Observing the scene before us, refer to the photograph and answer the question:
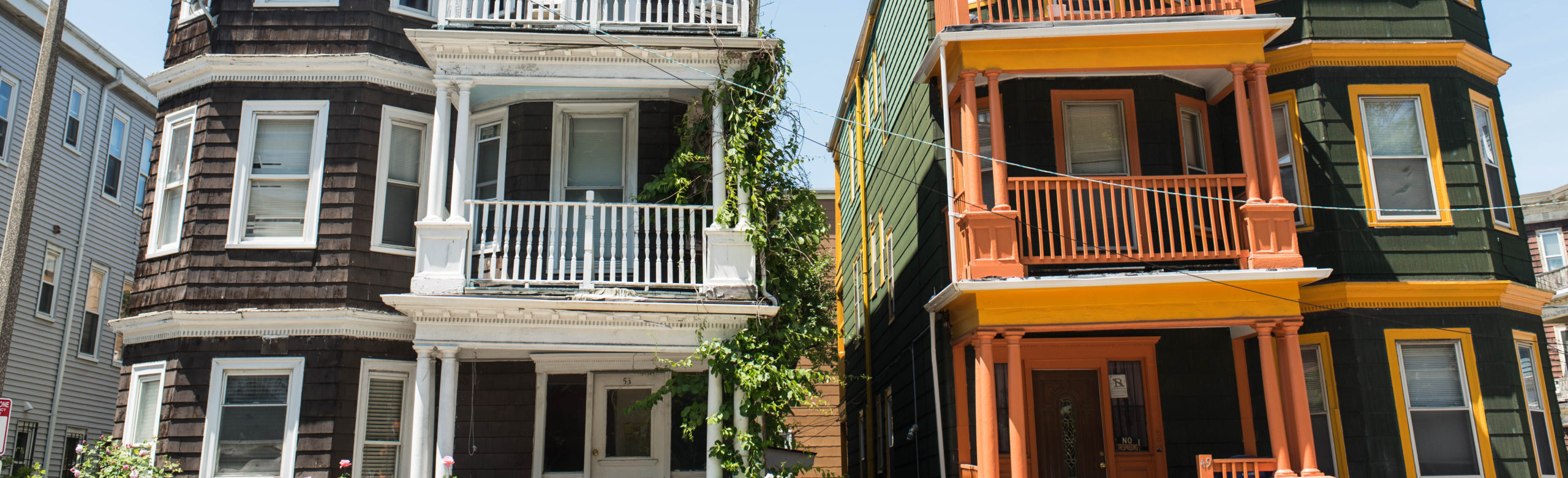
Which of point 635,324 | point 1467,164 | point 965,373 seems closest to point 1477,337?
point 1467,164

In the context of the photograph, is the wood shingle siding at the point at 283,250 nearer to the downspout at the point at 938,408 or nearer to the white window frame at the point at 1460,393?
the downspout at the point at 938,408

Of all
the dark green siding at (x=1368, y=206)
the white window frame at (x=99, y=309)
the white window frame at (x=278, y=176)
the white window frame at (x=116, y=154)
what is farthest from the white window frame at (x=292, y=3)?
the dark green siding at (x=1368, y=206)

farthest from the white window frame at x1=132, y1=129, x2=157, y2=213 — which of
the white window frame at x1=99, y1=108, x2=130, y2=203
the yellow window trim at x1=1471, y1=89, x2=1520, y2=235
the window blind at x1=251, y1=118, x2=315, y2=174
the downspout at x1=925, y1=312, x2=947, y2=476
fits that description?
the yellow window trim at x1=1471, y1=89, x2=1520, y2=235

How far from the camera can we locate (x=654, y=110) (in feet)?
38.0

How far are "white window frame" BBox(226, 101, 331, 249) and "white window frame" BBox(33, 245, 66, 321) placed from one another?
29.3 ft

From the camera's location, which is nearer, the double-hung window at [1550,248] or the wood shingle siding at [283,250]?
the wood shingle siding at [283,250]

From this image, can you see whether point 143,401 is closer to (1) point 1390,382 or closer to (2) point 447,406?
(2) point 447,406

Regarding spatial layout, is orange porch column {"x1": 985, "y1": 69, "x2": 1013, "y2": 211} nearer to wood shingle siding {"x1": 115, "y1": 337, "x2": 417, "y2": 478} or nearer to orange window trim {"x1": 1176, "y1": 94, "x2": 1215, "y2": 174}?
orange window trim {"x1": 1176, "y1": 94, "x2": 1215, "y2": 174}

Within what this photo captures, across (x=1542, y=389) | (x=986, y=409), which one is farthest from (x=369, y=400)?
(x=1542, y=389)

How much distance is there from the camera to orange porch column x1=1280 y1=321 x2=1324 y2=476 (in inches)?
371

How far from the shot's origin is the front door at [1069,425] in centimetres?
1145

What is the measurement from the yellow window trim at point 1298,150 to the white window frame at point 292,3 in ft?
33.7

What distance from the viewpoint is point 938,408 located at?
11.4 m

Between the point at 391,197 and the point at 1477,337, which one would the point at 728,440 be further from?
the point at 1477,337
